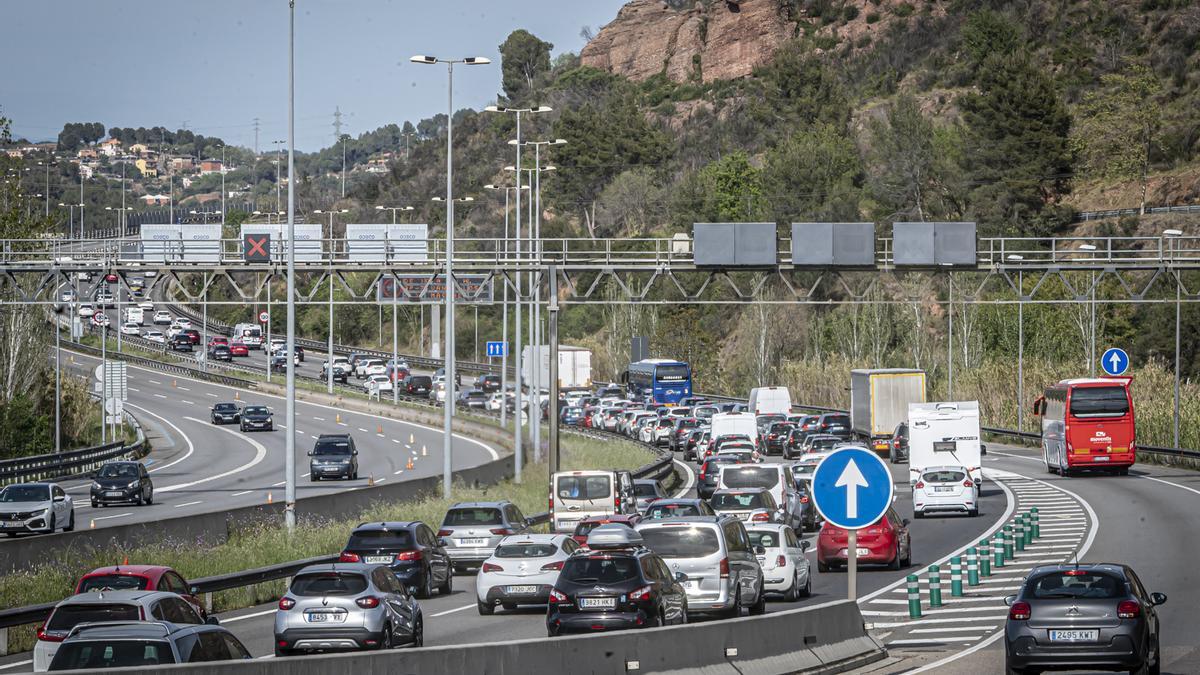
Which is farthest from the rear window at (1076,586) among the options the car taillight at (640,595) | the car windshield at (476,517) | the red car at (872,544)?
the car windshield at (476,517)

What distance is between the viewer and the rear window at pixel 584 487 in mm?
36625

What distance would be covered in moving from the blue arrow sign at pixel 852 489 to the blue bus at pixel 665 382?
7803 centimetres

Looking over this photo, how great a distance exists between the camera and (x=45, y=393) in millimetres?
82000

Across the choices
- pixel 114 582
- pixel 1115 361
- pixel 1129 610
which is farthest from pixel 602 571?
pixel 1115 361

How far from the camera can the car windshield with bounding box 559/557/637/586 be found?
65.3 feet

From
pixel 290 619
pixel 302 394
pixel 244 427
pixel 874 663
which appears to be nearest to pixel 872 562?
pixel 874 663

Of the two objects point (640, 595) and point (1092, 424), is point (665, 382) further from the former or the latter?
point (640, 595)

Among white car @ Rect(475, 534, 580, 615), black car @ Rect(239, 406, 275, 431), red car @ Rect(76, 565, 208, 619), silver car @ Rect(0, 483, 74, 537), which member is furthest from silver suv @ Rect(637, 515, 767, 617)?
black car @ Rect(239, 406, 275, 431)

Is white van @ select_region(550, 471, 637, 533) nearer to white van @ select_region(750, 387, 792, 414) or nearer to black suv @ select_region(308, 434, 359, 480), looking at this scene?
black suv @ select_region(308, 434, 359, 480)

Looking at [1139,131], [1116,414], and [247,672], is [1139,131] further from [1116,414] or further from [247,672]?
[247,672]

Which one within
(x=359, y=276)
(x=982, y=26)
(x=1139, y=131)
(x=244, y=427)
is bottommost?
(x=244, y=427)

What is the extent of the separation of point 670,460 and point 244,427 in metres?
35.2

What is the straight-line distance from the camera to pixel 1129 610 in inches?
664

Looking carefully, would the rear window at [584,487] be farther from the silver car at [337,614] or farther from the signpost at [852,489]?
the signpost at [852,489]
